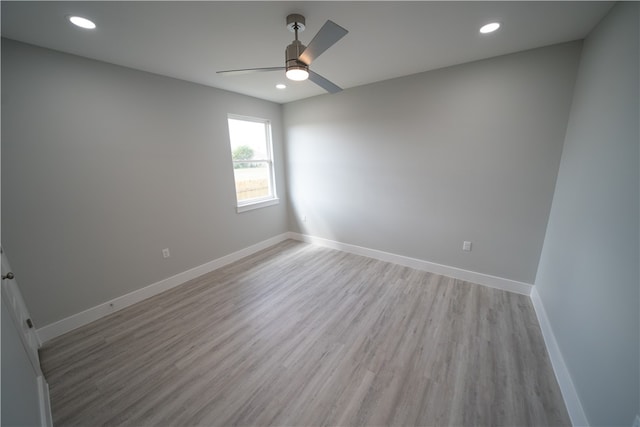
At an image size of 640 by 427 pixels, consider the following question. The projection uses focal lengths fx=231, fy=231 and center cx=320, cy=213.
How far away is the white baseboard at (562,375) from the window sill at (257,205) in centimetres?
382

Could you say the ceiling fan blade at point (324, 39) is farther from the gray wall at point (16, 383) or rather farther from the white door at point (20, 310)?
the white door at point (20, 310)

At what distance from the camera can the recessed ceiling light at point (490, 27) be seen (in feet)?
5.92

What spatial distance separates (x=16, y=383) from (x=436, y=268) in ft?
12.3

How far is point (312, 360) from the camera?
1860 millimetres

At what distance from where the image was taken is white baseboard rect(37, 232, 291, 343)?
7.14 ft

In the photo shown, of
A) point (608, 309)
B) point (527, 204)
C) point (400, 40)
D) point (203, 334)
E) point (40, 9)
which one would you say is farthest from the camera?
point (527, 204)

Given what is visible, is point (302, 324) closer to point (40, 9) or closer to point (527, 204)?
point (527, 204)

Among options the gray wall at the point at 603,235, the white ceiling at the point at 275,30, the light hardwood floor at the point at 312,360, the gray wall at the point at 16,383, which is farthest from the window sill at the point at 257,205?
the gray wall at the point at 603,235

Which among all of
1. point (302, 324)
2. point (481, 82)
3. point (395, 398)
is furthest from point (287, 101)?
point (395, 398)

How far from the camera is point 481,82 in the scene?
2523mm

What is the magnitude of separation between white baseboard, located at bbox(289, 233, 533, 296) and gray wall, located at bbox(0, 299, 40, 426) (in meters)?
3.44

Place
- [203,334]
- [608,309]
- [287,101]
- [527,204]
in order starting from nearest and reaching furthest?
[608,309], [203,334], [527,204], [287,101]

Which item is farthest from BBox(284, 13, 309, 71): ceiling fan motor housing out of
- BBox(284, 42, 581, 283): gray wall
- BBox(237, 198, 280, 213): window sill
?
BBox(237, 198, 280, 213): window sill

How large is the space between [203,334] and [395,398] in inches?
67.7
